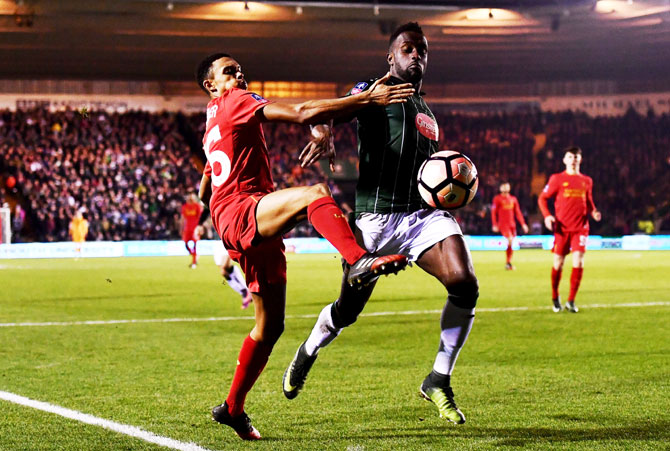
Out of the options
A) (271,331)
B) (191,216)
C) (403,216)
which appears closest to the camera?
(271,331)

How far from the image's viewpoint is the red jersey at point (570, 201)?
12.3 m

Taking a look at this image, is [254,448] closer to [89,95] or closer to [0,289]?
[0,289]

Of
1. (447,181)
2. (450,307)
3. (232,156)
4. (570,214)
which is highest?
(232,156)

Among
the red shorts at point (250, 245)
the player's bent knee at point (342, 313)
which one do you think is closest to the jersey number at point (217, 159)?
the red shorts at point (250, 245)

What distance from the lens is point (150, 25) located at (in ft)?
106

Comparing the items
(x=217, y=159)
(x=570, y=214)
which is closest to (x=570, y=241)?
(x=570, y=214)

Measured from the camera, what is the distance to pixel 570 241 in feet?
40.7

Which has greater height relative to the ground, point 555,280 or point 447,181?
point 447,181

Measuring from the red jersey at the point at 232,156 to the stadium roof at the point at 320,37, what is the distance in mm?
24751

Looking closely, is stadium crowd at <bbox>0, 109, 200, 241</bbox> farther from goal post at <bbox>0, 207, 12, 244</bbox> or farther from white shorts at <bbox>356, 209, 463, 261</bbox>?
white shorts at <bbox>356, 209, 463, 261</bbox>

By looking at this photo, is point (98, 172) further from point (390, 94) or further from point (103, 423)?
point (390, 94)

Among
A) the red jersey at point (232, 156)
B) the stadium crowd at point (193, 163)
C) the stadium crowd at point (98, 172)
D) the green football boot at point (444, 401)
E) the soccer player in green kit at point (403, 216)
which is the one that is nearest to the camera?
the red jersey at point (232, 156)

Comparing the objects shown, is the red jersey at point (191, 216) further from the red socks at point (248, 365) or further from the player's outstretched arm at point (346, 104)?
the player's outstretched arm at point (346, 104)

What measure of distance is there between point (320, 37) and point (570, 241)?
76.3 ft
